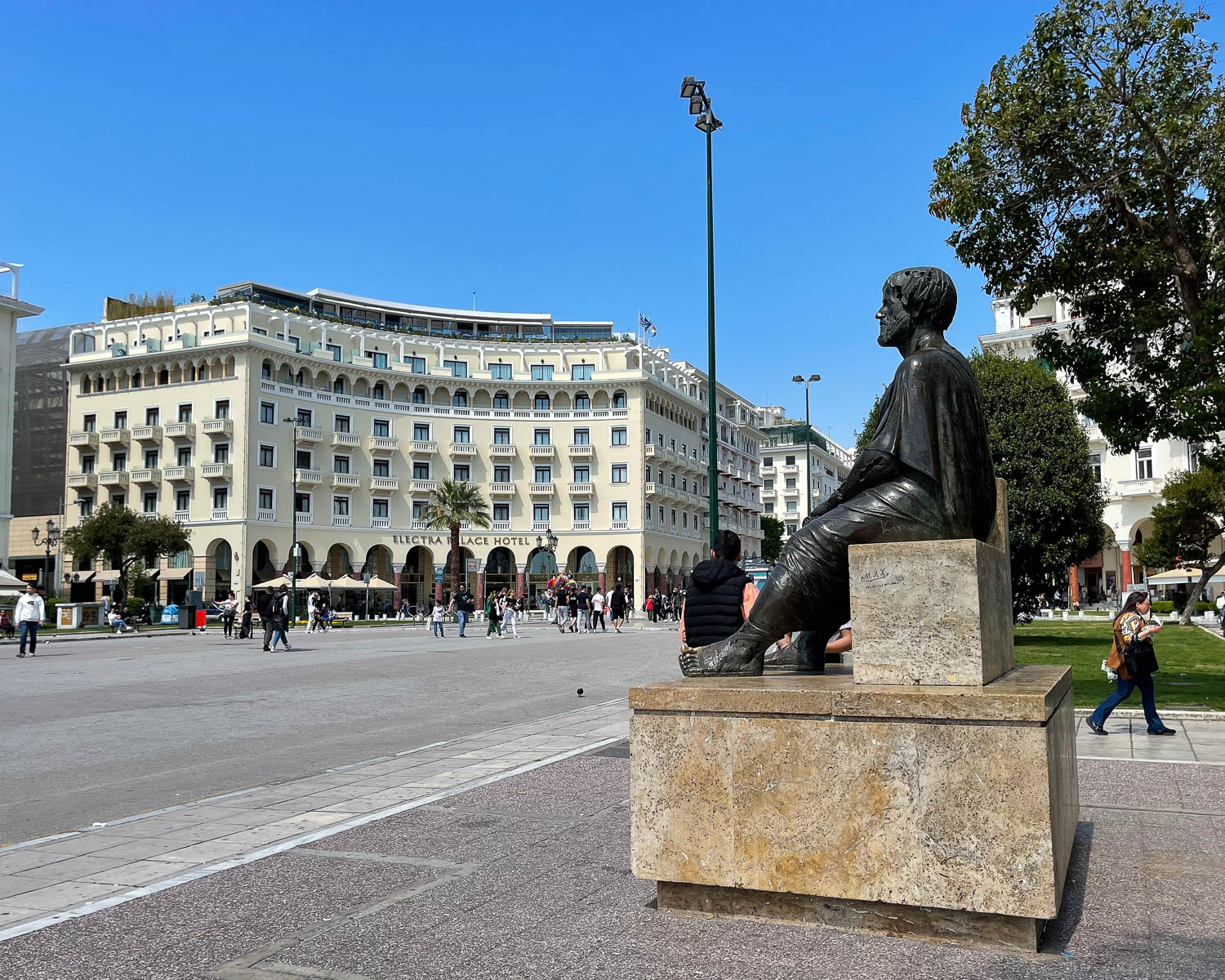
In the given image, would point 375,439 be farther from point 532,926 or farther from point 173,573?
point 532,926

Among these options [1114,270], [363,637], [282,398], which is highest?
[282,398]

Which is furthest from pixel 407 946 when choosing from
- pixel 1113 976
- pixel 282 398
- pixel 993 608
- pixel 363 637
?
pixel 282 398

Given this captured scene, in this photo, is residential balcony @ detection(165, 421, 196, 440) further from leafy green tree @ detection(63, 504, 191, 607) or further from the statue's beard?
the statue's beard

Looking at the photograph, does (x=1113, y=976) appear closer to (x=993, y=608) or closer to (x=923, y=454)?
(x=993, y=608)

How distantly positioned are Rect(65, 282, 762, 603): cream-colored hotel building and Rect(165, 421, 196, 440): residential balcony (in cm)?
13

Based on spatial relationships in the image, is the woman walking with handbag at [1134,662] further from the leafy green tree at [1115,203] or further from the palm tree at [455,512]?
the palm tree at [455,512]

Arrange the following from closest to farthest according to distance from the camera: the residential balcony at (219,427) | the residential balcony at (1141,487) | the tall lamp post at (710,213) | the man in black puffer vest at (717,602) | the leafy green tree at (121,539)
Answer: the man in black puffer vest at (717,602) < the tall lamp post at (710,213) < the leafy green tree at (121,539) < the residential balcony at (1141,487) < the residential balcony at (219,427)

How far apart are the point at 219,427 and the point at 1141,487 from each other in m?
51.0

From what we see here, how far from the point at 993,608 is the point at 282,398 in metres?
59.2

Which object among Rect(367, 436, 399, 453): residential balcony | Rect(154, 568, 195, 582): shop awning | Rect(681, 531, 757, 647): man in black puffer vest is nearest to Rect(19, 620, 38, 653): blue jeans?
Rect(681, 531, 757, 647): man in black puffer vest

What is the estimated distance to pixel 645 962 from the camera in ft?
11.4

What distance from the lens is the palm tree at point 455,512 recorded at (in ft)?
199

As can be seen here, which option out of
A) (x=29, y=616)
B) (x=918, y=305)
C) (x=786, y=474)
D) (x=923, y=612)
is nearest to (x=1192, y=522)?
(x=29, y=616)

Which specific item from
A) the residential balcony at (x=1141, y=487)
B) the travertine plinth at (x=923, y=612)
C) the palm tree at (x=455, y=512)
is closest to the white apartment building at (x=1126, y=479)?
the residential balcony at (x=1141, y=487)
